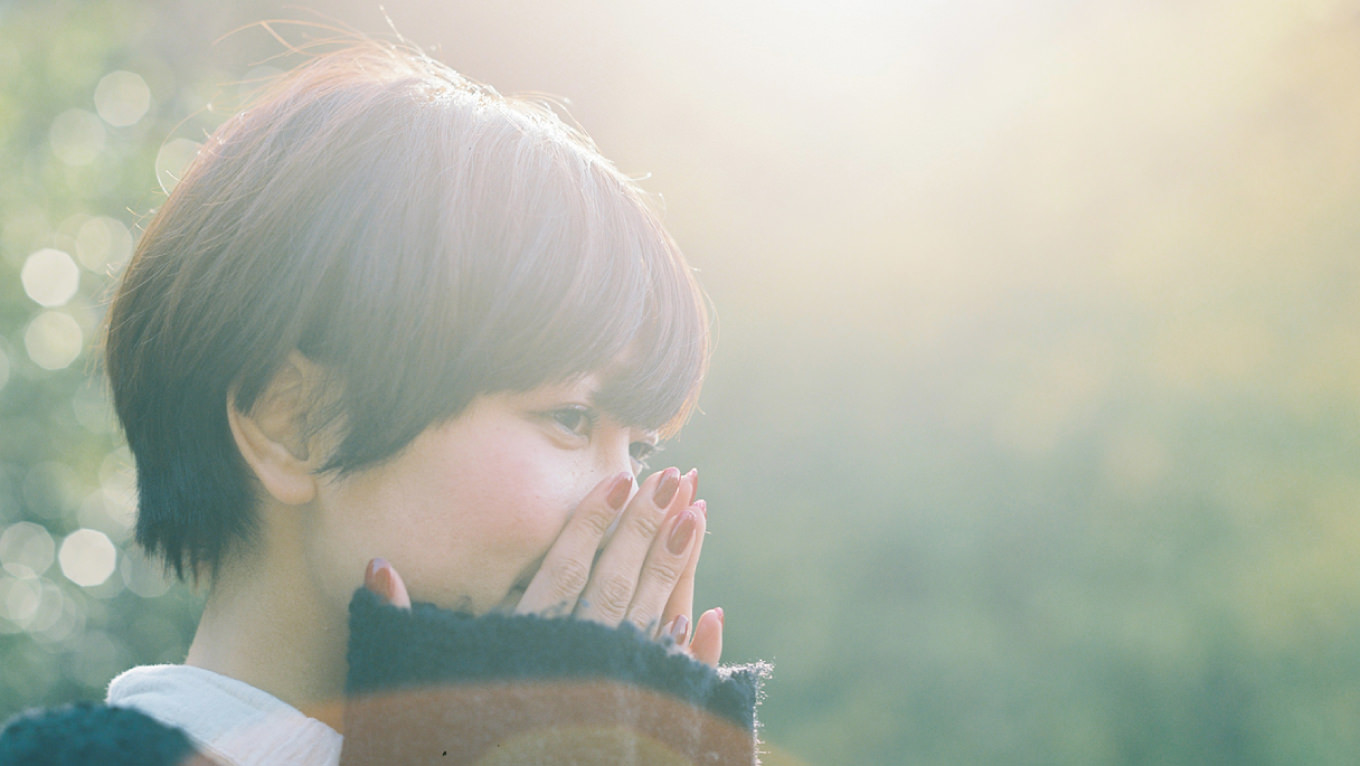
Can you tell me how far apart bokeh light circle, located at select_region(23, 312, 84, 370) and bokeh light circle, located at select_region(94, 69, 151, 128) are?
155 centimetres

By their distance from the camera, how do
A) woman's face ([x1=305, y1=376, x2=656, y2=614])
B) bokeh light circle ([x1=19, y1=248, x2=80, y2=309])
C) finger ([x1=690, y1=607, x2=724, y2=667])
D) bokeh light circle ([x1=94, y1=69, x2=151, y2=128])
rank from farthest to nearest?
bokeh light circle ([x1=94, y1=69, x2=151, y2=128]) < bokeh light circle ([x1=19, y1=248, x2=80, y2=309]) < finger ([x1=690, y1=607, x2=724, y2=667]) < woman's face ([x1=305, y1=376, x2=656, y2=614])

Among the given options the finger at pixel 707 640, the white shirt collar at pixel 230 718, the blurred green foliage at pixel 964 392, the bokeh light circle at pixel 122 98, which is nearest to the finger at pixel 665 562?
the finger at pixel 707 640

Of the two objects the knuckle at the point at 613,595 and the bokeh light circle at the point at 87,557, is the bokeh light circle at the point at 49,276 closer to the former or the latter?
the bokeh light circle at the point at 87,557

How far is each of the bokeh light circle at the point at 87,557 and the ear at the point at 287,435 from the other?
736 centimetres

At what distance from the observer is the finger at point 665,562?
1.53 metres

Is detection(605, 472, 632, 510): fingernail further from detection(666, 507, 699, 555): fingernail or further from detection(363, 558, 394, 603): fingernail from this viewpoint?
detection(363, 558, 394, 603): fingernail

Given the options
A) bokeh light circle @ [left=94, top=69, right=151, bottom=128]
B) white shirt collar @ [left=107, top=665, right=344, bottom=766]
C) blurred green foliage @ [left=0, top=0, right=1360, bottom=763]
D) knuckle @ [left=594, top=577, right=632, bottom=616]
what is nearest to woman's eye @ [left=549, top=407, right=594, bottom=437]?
knuckle @ [left=594, top=577, right=632, bottom=616]

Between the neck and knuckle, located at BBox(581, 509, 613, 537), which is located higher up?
knuckle, located at BBox(581, 509, 613, 537)

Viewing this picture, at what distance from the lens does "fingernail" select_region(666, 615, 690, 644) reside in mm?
1588

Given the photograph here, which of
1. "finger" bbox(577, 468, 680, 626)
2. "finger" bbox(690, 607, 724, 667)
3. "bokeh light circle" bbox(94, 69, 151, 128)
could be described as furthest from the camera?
"bokeh light circle" bbox(94, 69, 151, 128)

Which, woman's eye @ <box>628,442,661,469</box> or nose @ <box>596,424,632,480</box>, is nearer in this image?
nose @ <box>596,424,632,480</box>

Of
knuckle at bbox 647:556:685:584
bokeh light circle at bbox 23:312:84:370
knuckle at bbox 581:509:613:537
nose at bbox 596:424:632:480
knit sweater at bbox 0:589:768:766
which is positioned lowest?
bokeh light circle at bbox 23:312:84:370

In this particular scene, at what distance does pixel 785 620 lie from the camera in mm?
6141

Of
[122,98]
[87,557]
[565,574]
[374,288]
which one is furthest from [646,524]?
[122,98]
